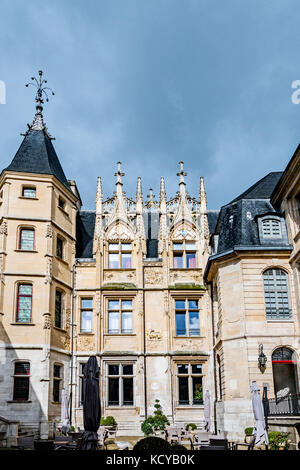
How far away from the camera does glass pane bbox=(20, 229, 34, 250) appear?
25312 mm

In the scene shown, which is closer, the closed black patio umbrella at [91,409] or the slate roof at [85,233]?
the closed black patio umbrella at [91,409]

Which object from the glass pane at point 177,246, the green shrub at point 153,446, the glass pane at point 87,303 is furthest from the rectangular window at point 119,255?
the green shrub at point 153,446

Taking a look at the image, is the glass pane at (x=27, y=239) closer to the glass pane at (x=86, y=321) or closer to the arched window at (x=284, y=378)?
the glass pane at (x=86, y=321)

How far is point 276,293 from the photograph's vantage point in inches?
848

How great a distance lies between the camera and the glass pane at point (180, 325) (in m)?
26.4

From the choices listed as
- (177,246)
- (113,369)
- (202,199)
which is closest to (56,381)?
(113,369)

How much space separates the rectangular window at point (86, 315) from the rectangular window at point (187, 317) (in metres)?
4.55

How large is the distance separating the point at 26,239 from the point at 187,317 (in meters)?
9.22

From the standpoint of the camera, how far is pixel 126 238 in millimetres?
28062

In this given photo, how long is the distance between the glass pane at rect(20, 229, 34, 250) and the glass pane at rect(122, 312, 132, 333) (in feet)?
19.7

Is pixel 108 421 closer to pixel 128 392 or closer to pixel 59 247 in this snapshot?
pixel 128 392

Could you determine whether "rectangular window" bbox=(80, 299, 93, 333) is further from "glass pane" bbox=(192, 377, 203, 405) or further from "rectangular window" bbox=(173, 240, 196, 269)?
"glass pane" bbox=(192, 377, 203, 405)
